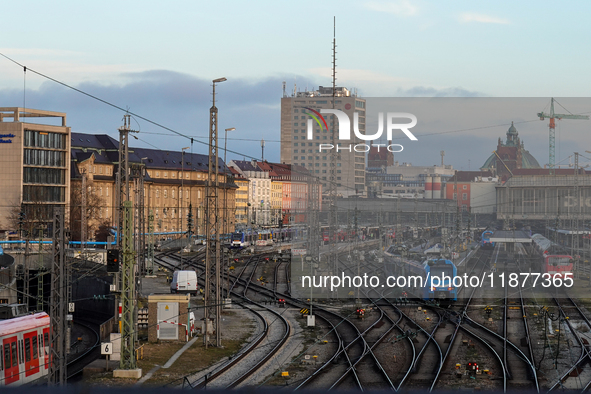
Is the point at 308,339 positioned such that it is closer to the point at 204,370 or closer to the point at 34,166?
the point at 204,370

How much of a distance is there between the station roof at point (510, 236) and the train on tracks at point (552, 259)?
0.75 metres

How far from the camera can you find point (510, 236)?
51531 millimetres

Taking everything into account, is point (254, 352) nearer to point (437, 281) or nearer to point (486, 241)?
point (437, 281)

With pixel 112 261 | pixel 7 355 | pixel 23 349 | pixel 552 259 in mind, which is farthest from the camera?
pixel 552 259

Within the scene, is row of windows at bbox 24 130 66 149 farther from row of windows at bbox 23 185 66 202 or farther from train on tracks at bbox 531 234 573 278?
train on tracks at bbox 531 234 573 278

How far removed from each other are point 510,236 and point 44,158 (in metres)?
45.2

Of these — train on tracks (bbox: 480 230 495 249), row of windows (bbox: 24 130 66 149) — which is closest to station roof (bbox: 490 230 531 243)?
train on tracks (bbox: 480 230 495 249)

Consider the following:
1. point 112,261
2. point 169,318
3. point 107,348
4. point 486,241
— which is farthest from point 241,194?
point 112,261

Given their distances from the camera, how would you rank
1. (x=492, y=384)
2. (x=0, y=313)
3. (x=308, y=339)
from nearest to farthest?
(x=492, y=384) < (x=0, y=313) < (x=308, y=339)

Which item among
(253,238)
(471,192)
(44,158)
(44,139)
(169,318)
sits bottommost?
(169,318)

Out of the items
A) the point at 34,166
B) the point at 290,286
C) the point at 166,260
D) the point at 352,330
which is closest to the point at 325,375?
the point at 352,330

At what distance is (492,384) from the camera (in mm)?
19922

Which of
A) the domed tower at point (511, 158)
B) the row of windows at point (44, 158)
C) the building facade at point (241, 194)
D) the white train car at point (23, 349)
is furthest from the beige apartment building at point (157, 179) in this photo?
the white train car at point (23, 349)

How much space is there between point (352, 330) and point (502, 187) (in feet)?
90.7
